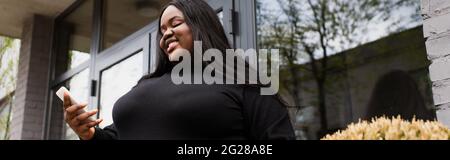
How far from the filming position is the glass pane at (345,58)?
4.98m

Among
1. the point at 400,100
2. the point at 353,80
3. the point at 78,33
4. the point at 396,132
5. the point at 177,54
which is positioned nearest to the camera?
the point at 396,132

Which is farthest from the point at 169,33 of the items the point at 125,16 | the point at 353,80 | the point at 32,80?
the point at 353,80

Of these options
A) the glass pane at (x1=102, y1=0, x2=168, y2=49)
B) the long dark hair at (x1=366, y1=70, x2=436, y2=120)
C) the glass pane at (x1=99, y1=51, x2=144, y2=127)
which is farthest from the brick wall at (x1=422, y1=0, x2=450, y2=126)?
the long dark hair at (x1=366, y1=70, x2=436, y2=120)

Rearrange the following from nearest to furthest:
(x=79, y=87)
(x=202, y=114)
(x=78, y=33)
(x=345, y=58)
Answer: (x=202, y=114), (x=79, y=87), (x=78, y=33), (x=345, y=58)

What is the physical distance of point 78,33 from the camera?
442 cm

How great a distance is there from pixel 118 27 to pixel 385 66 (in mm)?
3475

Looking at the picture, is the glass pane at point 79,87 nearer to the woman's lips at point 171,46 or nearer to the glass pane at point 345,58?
the glass pane at point 345,58

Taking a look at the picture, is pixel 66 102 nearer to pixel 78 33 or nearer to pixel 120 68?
pixel 120 68

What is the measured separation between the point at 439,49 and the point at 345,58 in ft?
14.9

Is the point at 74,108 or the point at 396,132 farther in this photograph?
the point at 74,108

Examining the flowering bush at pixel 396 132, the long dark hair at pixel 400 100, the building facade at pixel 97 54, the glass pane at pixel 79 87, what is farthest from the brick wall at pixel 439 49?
the glass pane at pixel 79 87

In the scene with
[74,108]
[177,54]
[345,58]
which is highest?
[345,58]

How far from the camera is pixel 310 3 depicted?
534 centimetres
